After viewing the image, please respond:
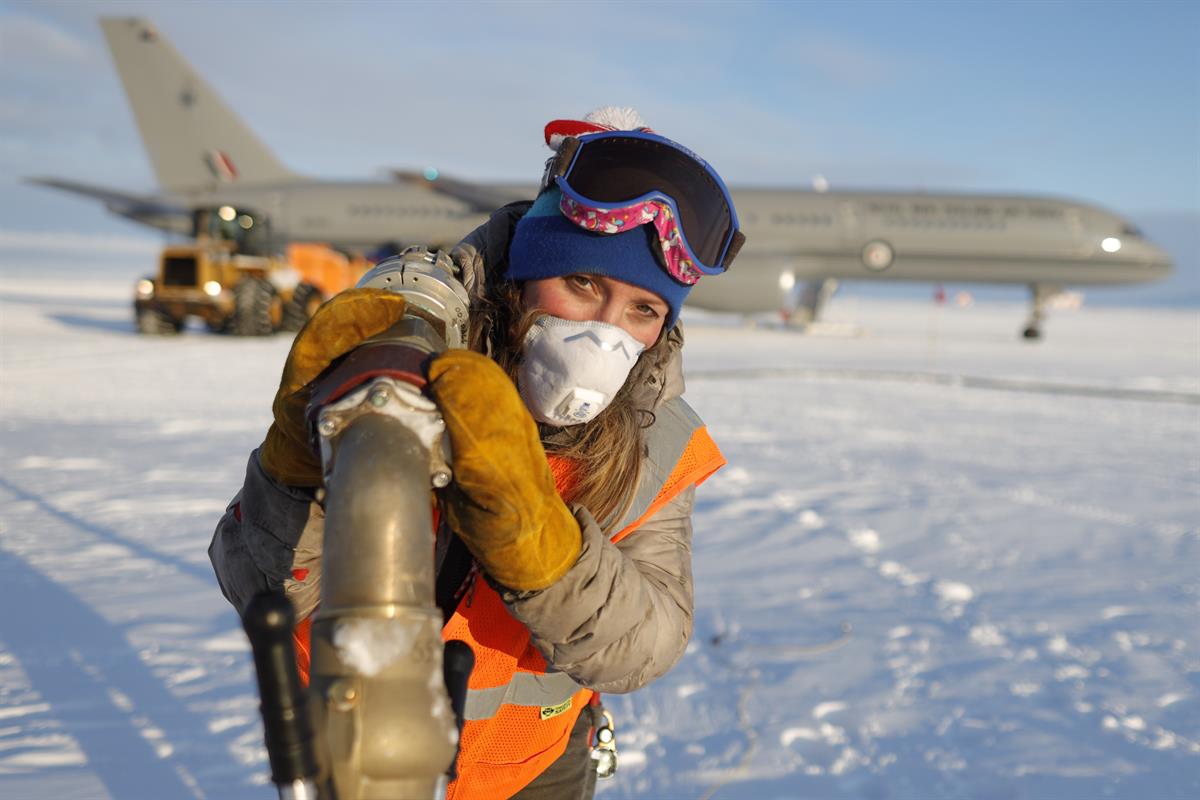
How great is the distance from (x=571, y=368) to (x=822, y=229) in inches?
819

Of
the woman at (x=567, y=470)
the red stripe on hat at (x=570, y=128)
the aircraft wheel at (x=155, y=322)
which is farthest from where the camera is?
the aircraft wheel at (x=155, y=322)

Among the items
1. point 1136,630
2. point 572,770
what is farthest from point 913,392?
point 572,770

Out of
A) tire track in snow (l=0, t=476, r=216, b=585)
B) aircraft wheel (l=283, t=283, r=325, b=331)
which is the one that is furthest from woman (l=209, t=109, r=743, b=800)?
aircraft wheel (l=283, t=283, r=325, b=331)

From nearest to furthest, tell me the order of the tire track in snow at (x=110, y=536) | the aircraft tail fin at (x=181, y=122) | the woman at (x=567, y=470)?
the woman at (x=567, y=470) < the tire track in snow at (x=110, y=536) < the aircraft tail fin at (x=181, y=122)

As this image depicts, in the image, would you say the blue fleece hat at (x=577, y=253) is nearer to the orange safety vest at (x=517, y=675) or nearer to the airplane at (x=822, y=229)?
the orange safety vest at (x=517, y=675)

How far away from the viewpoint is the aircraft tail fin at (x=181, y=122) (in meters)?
24.6

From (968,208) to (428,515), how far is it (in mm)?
22521

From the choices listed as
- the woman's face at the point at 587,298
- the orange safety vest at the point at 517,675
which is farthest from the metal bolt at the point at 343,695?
the woman's face at the point at 587,298

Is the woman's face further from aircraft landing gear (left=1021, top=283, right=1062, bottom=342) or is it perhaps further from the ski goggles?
aircraft landing gear (left=1021, top=283, right=1062, bottom=342)

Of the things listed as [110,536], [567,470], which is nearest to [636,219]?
[567,470]

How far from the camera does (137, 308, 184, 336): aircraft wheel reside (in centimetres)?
1510

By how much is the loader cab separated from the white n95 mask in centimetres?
1683

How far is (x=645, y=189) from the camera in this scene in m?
1.23

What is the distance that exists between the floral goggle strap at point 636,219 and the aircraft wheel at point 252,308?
14.9 meters
